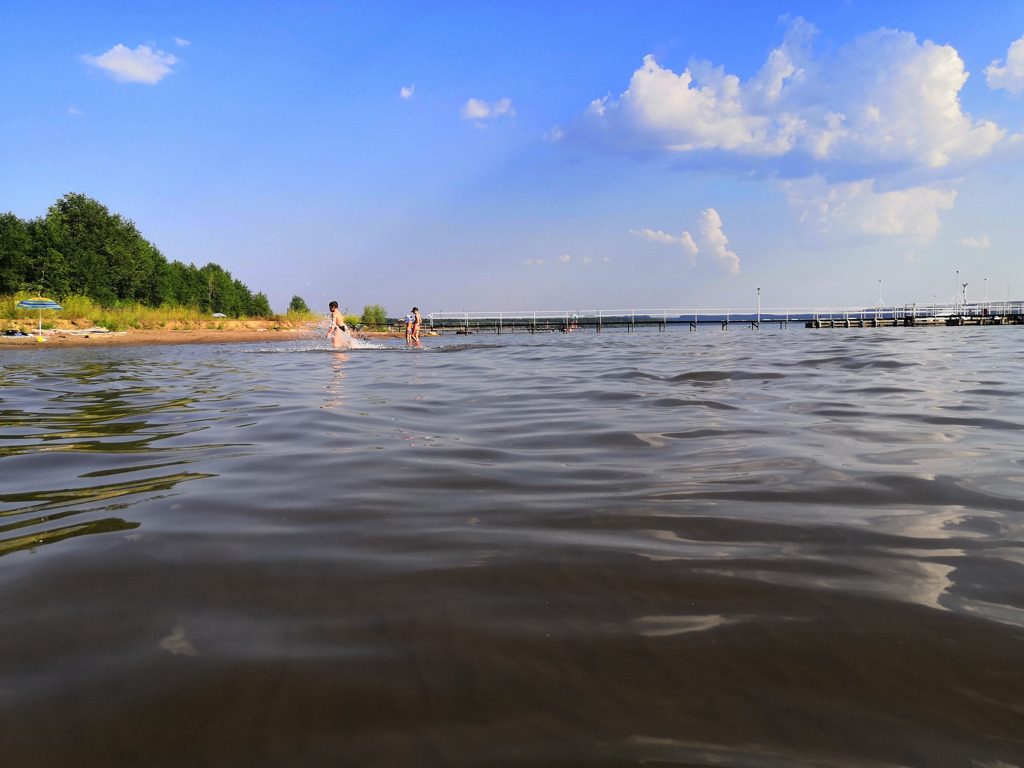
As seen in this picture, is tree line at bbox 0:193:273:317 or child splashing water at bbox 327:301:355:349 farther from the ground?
tree line at bbox 0:193:273:317

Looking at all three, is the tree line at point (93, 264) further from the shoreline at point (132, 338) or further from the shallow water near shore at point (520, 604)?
the shallow water near shore at point (520, 604)

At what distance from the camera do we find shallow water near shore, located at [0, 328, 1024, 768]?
1113mm

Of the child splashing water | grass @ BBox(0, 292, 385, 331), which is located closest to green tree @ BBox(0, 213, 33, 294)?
grass @ BBox(0, 292, 385, 331)

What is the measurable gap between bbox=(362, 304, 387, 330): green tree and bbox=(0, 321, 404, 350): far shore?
9.54 m

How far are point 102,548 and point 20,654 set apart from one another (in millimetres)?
734

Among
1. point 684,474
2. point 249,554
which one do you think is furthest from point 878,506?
point 249,554

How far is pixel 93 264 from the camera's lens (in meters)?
46.4

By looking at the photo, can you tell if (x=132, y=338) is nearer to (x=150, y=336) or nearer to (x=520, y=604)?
(x=150, y=336)

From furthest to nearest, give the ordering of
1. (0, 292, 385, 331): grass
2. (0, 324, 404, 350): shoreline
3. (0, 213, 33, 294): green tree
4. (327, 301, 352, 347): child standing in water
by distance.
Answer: (0, 213, 33, 294): green tree → (0, 292, 385, 331): grass → (0, 324, 404, 350): shoreline → (327, 301, 352, 347): child standing in water

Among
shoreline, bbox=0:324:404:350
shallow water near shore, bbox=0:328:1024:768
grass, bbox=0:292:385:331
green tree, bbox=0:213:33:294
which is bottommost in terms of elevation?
shallow water near shore, bbox=0:328:1024:768

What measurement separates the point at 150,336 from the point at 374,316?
26370 mm

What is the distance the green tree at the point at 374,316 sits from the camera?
53281 mm

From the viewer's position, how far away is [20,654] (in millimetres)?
1400

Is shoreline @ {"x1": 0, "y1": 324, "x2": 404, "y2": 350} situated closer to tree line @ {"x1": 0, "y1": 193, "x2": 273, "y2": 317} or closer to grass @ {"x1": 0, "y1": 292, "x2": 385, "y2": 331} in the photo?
grass @ {"x1": 0, "y1": 292, "x2": 385, "y2": 331}
